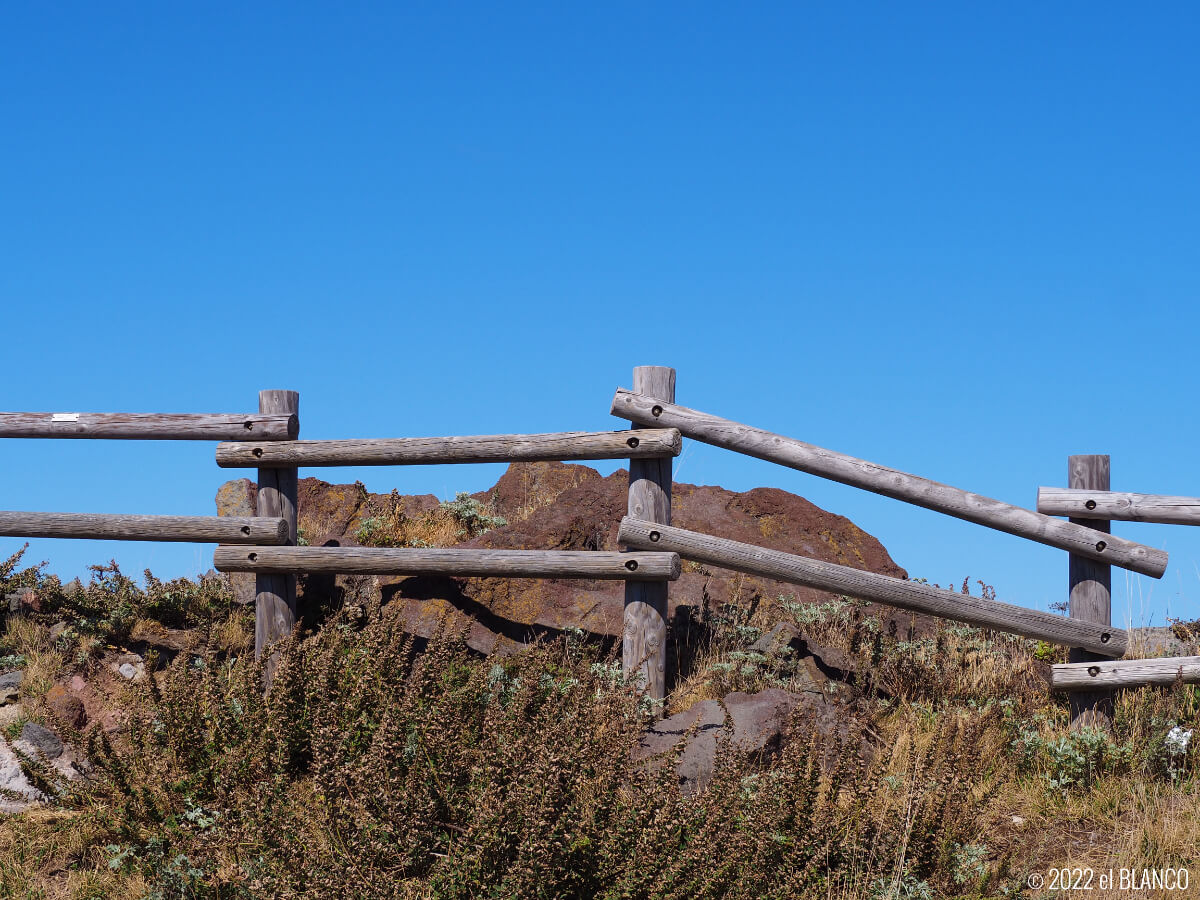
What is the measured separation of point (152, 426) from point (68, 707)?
2496mm

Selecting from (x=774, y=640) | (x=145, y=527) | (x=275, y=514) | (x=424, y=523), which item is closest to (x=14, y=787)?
(x=145, y=527)

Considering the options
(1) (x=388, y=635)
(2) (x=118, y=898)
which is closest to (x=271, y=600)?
(1) (x=388, y=635)

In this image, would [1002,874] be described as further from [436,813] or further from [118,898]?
[118,898]

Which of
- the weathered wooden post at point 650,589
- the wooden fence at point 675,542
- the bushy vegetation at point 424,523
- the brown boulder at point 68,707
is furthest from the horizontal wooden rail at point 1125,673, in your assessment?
the brown boulder at point 68,707

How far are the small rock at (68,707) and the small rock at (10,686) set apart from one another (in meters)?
0.43

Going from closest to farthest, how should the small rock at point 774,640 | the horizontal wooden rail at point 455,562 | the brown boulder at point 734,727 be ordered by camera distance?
the brown boulder at point 734,727 → the horizontal wooden rail at point 455,562 → the small rock at point 774,640

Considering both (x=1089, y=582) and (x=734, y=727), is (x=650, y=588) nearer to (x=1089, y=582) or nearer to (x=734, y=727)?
(x=734, y=727)

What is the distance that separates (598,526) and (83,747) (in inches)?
184

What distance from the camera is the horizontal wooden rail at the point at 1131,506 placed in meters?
7.56

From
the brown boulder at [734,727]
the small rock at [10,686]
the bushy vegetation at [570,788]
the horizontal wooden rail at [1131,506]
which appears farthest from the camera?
the small rock at [10,686]

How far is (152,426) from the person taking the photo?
9016 millimetres

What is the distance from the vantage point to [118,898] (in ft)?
17.6

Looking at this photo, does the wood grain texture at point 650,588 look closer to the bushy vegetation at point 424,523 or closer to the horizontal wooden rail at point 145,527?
the bushy vegetation at point 424,523

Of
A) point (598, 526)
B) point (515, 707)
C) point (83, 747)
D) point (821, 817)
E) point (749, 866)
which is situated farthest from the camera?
point (598, 526)
